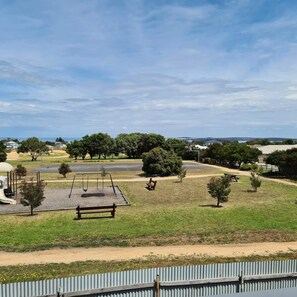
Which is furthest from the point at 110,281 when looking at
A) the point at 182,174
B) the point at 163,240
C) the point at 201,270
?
the point at 182,174

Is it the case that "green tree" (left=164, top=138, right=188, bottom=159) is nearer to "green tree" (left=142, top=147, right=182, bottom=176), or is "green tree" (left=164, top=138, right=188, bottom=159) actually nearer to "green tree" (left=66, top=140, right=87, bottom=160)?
"green tree" (left=66, top=140, right=87, bottom=160)

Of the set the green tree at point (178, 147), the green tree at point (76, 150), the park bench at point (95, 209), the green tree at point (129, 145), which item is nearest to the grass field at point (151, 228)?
the park bench at point (95, 209)

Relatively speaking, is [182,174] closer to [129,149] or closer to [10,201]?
[10,201]

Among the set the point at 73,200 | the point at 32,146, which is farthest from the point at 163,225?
the point at 32,146

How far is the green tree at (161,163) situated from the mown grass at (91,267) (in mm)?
29823

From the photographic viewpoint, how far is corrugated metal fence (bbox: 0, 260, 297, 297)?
28.1ft

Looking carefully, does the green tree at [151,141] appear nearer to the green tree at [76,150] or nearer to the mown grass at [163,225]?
the green tree at [76,150]

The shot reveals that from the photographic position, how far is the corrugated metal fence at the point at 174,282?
855cm

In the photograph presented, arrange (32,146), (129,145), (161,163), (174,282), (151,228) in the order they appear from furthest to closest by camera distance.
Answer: (129,145)
(32,146)
(161,163)
(151,228)
(174,282)

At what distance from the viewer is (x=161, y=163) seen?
4412 centimetres

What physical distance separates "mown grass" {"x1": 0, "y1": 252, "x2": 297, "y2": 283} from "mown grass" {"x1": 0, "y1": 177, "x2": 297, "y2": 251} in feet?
7.24

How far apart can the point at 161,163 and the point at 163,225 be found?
25573 millimetres

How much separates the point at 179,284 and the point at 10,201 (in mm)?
19240

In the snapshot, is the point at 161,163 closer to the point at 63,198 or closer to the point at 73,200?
the point at 63,198
